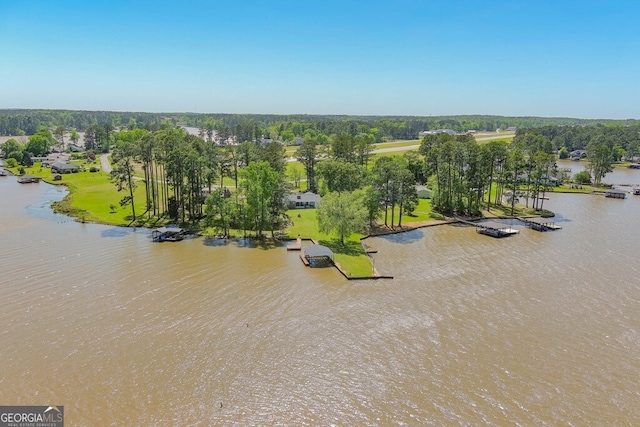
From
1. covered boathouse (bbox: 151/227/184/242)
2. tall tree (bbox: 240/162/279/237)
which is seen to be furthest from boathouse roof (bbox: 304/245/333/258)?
covered boathouse (bbox: 151/227/184/242)

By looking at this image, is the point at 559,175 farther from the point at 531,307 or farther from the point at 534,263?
the point at 531,307

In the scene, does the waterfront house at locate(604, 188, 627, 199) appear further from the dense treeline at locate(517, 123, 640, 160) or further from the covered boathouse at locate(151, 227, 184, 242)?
the covered boathouse at locate(151, 227, 184, 242)

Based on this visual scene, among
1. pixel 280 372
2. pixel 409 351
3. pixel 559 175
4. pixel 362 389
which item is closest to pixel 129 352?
pixel 280 372

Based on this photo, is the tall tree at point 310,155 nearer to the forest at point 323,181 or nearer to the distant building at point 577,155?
the forest at point 323,181

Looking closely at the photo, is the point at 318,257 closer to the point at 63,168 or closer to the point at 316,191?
the point at 316,191

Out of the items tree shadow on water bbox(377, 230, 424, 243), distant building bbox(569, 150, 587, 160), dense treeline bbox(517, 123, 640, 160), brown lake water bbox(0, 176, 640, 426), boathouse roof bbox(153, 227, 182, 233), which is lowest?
brown lake water bbox(0, 176, 640, 426)
